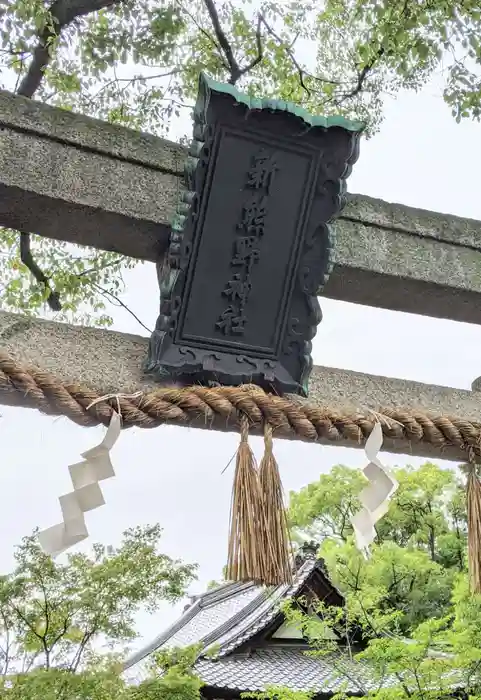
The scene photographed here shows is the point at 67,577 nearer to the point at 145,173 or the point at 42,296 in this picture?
the point at 42,296

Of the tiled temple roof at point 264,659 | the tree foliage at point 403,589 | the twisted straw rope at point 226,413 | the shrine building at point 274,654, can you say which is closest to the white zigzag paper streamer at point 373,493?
the twisted straw rope at point 226,413

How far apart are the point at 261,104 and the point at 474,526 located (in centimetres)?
97

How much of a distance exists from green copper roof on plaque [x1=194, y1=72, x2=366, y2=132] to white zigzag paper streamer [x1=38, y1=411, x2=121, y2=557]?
0.66m

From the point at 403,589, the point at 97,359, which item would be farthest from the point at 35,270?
the point at 403,589

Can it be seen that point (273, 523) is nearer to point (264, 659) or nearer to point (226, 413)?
point (226, 413)

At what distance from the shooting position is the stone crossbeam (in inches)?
50.9

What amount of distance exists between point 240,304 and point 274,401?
0.93ft

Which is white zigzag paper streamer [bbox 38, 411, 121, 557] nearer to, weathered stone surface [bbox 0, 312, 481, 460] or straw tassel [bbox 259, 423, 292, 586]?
weathered stone surface [bbox 0, 312, 481, 460]

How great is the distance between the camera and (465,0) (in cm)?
215

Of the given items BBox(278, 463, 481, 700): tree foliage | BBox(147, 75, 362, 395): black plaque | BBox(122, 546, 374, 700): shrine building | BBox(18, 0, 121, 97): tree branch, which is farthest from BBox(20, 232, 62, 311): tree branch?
BBox(122, 546, 374, 700): shrine building

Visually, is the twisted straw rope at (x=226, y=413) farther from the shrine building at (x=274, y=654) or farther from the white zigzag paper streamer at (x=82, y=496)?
the shrine building at (x=274, y=654)

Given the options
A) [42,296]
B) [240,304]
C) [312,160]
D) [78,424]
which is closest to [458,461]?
[240,304]

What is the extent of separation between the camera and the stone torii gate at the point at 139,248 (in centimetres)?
125

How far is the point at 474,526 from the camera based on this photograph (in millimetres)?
1343
